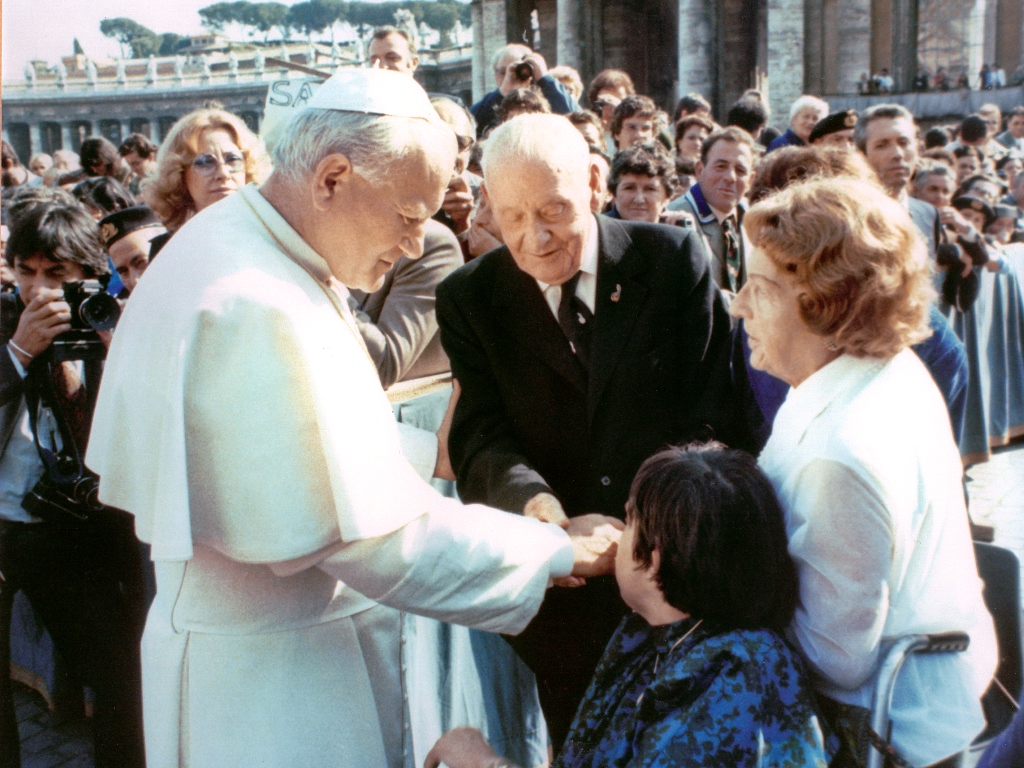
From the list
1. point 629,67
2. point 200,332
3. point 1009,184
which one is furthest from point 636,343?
point 629,67

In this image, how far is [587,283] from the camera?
2627mm

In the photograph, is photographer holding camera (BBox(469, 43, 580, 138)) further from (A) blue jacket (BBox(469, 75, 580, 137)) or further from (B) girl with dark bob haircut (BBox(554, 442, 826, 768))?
(B) girl with dark bob haircut (BBox(554, 442, 826, 768))

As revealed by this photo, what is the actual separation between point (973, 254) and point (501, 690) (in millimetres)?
4282

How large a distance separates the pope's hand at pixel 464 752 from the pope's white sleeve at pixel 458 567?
0.92 ft

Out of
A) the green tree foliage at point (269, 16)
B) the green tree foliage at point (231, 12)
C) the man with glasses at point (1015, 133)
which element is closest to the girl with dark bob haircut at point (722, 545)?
the man with glasses at point (1015, 133)

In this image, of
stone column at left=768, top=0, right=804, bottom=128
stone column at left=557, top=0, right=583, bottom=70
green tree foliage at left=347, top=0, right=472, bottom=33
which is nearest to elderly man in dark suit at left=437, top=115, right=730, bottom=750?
stone column at left=768, top=0, right=804, bottom=128

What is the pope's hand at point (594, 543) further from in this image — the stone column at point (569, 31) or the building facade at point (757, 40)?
the stone column at point (569, 31)

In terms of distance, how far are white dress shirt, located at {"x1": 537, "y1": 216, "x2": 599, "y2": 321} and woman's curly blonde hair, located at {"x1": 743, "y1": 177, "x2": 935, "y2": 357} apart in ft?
2.34

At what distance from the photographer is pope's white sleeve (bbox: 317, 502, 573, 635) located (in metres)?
1.82

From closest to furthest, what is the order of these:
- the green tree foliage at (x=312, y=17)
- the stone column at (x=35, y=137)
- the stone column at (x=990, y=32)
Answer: the stone column at (x=990, y=32), the green tree foliage at (x=312, y=17), the stone column at (x=35, y=137)

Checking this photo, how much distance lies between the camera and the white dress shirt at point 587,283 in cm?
261

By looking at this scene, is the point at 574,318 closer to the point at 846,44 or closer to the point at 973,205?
the point at 973,205

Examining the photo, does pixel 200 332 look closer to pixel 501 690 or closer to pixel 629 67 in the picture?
pixel 501 690

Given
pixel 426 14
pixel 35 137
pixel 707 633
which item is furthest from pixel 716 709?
pixel 426 14
